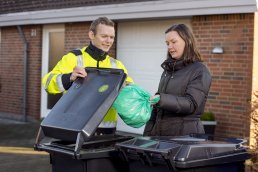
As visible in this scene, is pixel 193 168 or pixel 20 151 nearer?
pixel 193 168

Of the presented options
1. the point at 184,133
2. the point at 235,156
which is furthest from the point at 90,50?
the point at 235,156

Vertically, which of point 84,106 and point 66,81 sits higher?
point 66,81

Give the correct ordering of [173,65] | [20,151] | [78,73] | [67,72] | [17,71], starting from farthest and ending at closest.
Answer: [17,71] → [20,151] → [67,72] → [173,65] → [78,73]

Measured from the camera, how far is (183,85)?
3385 mm

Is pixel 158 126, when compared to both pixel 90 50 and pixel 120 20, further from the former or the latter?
pixel 120 20

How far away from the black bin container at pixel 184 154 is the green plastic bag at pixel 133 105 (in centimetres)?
16

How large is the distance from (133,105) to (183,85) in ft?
1.38

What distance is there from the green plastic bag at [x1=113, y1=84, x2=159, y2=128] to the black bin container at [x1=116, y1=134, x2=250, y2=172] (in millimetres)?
158

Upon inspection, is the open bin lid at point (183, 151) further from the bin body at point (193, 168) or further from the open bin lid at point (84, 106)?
the open bin lid at point (84, 106)

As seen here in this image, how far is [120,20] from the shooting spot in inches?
366

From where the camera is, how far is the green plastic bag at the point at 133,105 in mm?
3244

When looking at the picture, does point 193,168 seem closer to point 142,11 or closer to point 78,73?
point 78,73

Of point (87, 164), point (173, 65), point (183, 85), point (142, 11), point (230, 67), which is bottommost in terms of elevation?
point (87, 164)

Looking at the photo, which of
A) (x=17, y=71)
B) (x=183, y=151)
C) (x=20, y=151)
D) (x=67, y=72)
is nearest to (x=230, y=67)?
(x=20, y=151)
